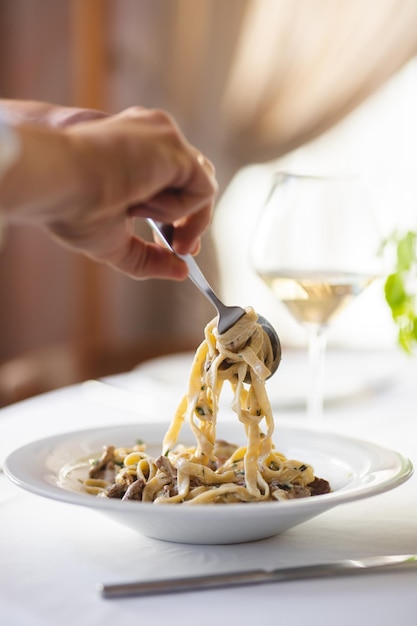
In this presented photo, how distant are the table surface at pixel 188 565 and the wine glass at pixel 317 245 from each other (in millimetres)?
396

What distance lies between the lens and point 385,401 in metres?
1.74

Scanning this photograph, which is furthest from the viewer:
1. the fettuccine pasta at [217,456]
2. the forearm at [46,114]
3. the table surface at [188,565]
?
the forearm at [46,114]

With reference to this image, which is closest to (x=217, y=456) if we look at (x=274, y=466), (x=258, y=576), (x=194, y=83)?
(x=274, y=466)

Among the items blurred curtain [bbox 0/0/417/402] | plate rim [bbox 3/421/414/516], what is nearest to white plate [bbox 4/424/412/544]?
plate rim [bbox 3/421/414/516]

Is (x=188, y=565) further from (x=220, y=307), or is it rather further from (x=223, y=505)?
(x=220, y=307)

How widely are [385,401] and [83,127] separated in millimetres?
1021

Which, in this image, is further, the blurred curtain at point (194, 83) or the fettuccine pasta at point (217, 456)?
the blurred curtain at point (194, 83)

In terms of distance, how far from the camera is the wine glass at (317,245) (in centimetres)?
147

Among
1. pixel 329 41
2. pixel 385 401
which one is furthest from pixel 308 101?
pixel 385 401

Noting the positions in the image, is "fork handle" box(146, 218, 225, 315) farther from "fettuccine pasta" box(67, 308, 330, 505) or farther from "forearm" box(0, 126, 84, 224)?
"forearm" box(0, 126, 84, 224)

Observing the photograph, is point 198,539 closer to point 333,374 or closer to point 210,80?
point 333,374

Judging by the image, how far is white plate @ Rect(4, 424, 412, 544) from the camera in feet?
2.66

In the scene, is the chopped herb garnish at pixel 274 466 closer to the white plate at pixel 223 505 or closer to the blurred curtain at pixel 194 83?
the white plate at pixel 223 505

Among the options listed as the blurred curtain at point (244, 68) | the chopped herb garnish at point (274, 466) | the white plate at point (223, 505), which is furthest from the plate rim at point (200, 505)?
the blurred curtain at point (244, 68)
